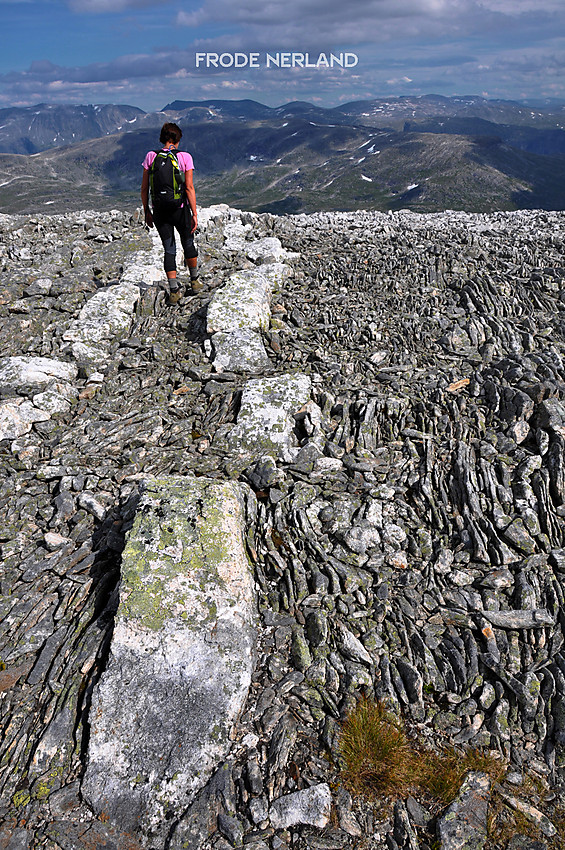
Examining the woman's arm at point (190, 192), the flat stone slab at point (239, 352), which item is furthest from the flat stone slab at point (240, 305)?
the woman's arm at point (190, 192)

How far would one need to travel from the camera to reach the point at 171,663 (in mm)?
6973

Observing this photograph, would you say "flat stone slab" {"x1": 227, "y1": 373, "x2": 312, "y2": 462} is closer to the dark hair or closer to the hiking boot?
the hiking boot

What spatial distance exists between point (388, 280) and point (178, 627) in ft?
47.9

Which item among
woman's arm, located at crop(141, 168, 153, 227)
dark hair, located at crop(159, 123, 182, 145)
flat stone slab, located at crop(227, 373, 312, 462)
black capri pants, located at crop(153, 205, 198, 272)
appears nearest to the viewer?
flat stone slab, located at crop(227, 373, 312, 462)

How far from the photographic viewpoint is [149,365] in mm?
13898

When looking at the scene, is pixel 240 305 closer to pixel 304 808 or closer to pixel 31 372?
pixel 31 372

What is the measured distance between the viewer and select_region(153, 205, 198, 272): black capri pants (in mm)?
15102

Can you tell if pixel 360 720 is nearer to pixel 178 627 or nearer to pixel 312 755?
pixel 312 755

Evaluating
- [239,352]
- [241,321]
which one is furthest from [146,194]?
[239,352]

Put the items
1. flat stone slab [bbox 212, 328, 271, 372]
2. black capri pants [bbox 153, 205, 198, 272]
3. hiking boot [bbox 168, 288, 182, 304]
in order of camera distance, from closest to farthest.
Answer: flat stone slab [bbox 212, 328, 271, 372]
black capri pants [bbox 153, 205, 198, 272]
hiking boot [bbox 168, 288, 182, 304]

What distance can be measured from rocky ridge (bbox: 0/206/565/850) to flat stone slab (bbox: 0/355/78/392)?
0.05 metres

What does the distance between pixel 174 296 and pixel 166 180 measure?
3.44 meters

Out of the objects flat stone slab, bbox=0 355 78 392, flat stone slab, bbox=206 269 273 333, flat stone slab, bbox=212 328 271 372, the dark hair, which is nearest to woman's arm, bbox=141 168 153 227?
the dark hair

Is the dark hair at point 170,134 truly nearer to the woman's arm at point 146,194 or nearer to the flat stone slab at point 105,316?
the woman's arm at point 146,194
